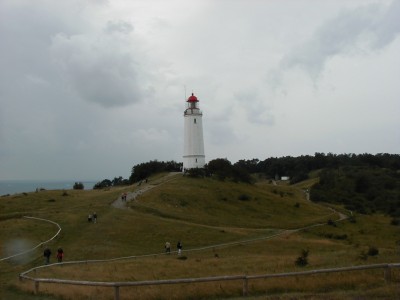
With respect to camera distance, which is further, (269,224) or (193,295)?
(269,224)

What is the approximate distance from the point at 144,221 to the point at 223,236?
8.84 m

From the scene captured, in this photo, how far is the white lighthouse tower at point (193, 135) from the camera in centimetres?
8866

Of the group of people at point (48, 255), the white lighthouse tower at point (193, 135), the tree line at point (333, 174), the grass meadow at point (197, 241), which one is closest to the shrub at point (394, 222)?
the grass meadow at point (197, 241)

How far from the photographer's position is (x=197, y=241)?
48250mm

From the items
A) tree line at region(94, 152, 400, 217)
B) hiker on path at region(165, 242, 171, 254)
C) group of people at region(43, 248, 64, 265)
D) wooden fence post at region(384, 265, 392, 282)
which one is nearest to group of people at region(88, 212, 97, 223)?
hiker on path at region(165, 242, 171, 254)

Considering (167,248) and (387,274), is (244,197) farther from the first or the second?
(387,274)

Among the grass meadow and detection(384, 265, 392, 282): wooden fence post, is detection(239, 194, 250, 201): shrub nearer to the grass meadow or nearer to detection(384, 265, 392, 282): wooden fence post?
the grass meadow

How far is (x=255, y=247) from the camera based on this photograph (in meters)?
46.6

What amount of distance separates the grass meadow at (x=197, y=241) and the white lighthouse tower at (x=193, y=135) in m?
4.43

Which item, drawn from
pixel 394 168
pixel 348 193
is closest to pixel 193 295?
pixel 348 193

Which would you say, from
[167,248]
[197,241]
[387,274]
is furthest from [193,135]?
[387,274]

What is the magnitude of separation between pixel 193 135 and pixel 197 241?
4189cm

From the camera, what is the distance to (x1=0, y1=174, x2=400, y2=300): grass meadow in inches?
685

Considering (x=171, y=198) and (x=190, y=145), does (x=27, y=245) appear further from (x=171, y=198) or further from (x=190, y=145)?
(x=190, y=145)
